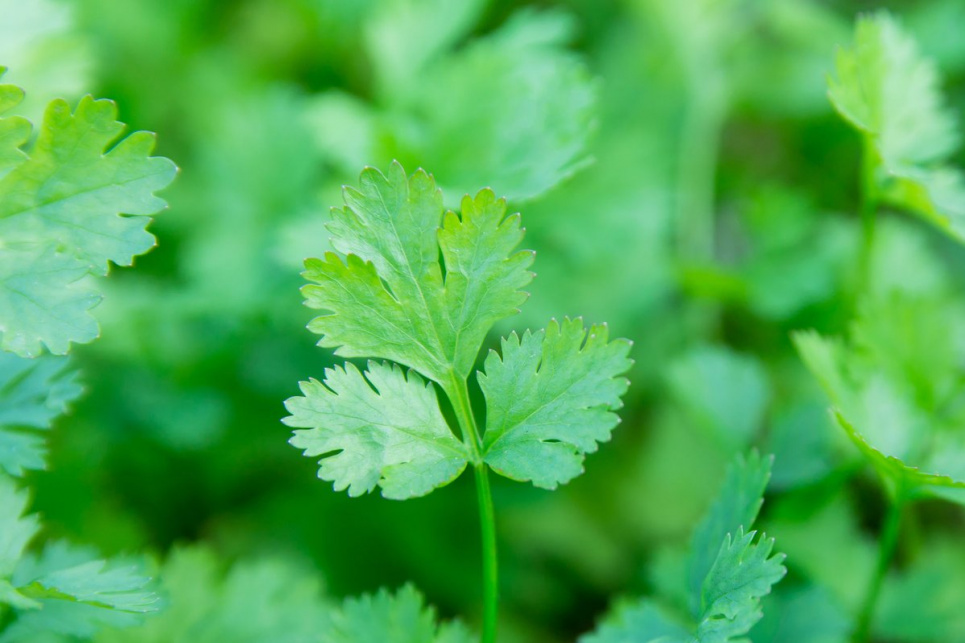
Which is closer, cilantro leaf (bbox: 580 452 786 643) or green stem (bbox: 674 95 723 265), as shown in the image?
cilantro leaf (bbox: 580 452 786 643)

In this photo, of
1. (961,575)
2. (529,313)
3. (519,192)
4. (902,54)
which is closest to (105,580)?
(519,192)

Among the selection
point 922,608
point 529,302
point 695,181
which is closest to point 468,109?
point 529,302

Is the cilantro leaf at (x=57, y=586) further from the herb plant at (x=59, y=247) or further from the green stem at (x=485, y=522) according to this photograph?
the green stem at (x=485, y=522)

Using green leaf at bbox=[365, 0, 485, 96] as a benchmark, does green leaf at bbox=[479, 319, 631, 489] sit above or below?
below

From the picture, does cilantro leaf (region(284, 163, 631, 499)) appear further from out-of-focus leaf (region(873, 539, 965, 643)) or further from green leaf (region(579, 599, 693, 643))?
out-of-focus leaf (region(873, 539, 965, 643))

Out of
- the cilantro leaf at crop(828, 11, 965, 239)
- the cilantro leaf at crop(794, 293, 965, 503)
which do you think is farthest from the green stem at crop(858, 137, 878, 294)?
the cilantro leaf at crop(794, 293, 965, 503)

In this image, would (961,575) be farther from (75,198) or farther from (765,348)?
(75,198)
